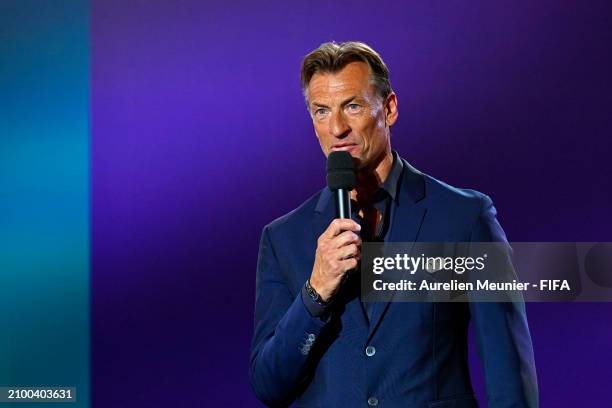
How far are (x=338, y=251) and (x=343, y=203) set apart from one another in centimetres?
11

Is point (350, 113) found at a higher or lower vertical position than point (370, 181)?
higher

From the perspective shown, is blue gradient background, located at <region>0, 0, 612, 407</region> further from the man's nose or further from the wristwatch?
the wristwatch

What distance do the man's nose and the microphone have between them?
100 mm

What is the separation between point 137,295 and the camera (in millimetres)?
2797

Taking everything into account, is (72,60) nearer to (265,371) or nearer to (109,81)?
(109,81)

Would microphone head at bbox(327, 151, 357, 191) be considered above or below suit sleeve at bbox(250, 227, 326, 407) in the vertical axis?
above

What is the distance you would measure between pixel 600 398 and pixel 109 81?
5.38 ft

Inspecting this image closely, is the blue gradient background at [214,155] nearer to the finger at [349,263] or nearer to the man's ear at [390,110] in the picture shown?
the man's ear at [390,110]

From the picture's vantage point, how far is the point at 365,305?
74.7 inches

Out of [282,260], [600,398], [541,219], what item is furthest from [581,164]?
[282,260]

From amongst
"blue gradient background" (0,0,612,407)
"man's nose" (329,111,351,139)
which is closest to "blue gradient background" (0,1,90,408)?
"blue gradient background" (0,0,612,407)

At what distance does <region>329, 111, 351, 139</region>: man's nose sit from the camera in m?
1.97

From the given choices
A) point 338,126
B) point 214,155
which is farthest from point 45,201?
point 338,126

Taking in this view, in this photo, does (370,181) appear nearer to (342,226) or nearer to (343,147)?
(343,147)
